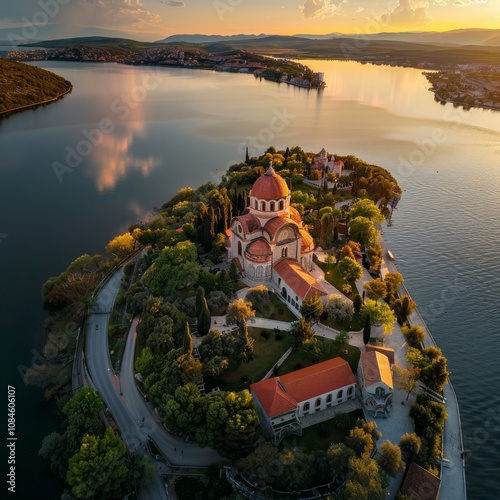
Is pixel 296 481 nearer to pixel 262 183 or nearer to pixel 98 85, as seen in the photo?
pixel 262 183

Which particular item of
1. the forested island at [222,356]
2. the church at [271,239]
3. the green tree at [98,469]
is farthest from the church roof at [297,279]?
the green tree at [98,469]

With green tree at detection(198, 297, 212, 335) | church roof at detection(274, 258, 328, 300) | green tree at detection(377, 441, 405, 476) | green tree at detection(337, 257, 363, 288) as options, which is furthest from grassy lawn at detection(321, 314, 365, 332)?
green tree at detection(377, 441, 405, 476)

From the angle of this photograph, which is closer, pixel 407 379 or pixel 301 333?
pixel 407 379

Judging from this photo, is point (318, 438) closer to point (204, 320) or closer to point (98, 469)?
point (204, 320)

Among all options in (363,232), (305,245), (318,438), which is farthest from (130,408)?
(363,232)

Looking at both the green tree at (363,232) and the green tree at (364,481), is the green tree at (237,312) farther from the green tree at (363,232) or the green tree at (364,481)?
the green tree at (363,232)
